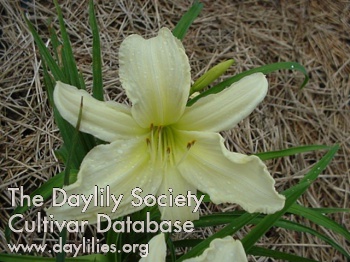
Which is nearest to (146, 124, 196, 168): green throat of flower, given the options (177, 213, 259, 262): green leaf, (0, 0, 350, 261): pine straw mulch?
(177, 213, 259, 262): green leaf

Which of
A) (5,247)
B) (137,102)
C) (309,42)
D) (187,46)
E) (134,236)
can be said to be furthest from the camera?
(309,42)

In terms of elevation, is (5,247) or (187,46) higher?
(187,46)

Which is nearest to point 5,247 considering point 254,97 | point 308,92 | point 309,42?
point 254,97

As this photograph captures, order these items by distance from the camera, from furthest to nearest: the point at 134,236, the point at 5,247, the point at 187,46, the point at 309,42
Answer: the point at 309,42 < the point at 187,46 < the point at 5,247 < the point at 134,236

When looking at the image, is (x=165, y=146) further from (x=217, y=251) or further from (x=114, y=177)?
(x=217, y=251)

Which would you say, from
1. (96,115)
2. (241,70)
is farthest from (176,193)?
(241,70)

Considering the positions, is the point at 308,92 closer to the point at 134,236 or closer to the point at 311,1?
the point at 311,1

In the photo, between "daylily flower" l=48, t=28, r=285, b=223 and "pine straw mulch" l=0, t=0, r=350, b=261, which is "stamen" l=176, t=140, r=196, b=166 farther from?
"pine straw mulch" l=0, t=0, r=350, b=261

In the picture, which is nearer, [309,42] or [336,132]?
[336,132]
